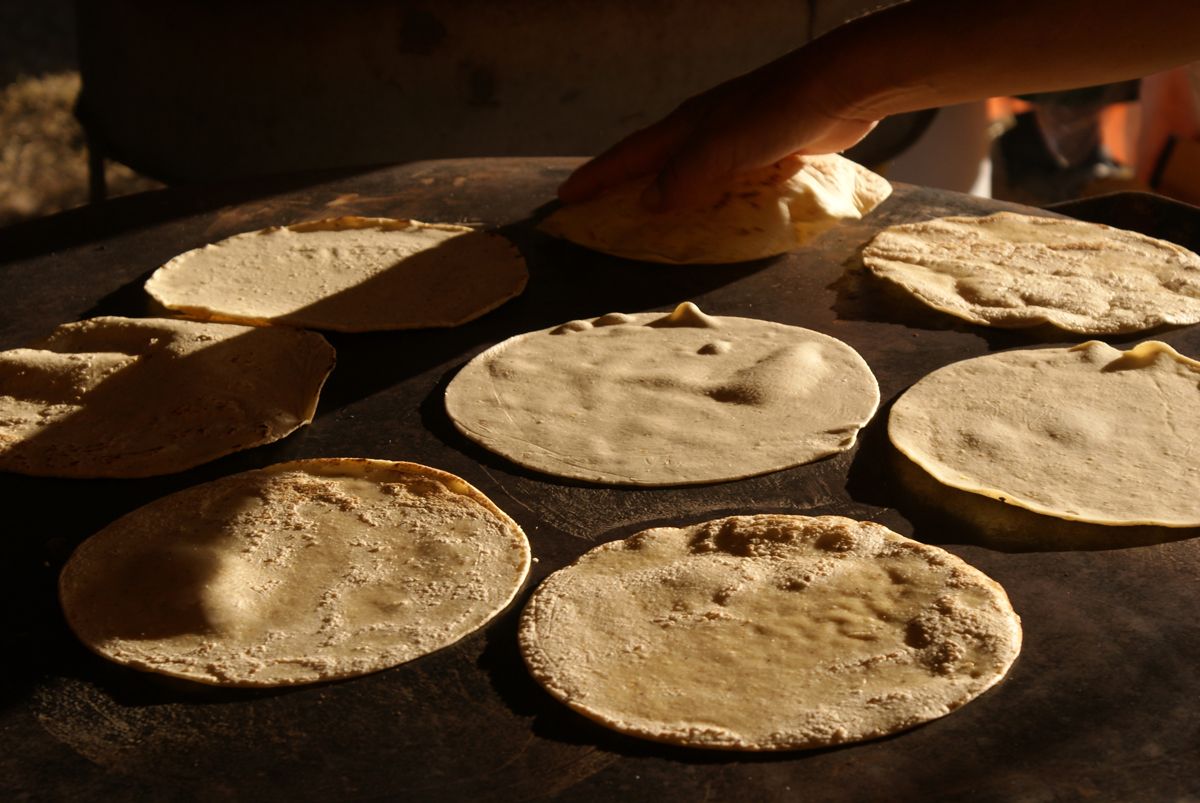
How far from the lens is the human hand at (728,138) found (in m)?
1.93

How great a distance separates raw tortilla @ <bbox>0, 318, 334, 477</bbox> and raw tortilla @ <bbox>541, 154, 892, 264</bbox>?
53 centimetres

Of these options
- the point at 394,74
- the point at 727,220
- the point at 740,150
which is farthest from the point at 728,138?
the point at 394,74

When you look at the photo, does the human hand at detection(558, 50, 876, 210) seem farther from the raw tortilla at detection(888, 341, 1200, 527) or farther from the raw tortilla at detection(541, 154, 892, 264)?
the raw tortilla at detection(888, 341, 1200, 527)

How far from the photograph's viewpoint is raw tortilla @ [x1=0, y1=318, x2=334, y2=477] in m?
1.45

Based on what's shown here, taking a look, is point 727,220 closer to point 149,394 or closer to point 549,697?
point 149,394

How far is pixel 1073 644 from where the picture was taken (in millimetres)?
1086

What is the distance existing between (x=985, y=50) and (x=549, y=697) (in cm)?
115

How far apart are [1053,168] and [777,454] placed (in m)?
3.99

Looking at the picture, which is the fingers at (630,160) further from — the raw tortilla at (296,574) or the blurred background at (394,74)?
the raw tortilla at (296,574)

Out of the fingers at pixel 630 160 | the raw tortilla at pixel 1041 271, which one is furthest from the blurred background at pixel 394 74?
the raw tortilla at pixel 1041 271

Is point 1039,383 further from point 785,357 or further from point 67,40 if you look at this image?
point 67,40

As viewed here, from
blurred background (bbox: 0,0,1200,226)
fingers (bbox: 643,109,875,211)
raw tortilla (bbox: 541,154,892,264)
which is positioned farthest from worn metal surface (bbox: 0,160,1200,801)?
blurred background (bbox: 0,0,1200,226)

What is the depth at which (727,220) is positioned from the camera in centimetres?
200

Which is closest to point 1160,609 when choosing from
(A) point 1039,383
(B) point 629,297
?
(A) point 1039,383
